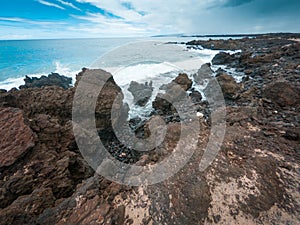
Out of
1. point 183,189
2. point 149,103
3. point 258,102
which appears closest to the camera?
point 183,189

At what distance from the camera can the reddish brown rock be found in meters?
3.47

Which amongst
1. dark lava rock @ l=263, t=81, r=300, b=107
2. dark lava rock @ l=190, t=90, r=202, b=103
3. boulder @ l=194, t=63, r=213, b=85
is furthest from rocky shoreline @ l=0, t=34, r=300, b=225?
boulder @ l=194, t=63, r=213, b=85

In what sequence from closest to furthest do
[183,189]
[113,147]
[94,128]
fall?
1. [183,189]
2. [94,128]
3. [113,147]

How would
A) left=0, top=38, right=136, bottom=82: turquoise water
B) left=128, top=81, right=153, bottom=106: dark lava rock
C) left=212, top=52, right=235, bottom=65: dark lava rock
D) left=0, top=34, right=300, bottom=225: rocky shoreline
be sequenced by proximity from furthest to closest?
left=0, top=38, right=136, bottom=82: turquoise water < left=212, top=52, right=235, bottom=65: dark lava rock < left=128, top=81, right=153, bottom=106: dark lava rock < left=0, top=34, right=300, bottom=225: rocky shoreline

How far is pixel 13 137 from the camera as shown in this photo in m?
3.73

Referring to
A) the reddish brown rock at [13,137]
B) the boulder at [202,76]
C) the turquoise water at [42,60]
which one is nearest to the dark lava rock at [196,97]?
the boulder at [202,76]

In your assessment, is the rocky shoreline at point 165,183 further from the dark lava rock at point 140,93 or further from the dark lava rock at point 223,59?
the dark lava rock at point 223,59

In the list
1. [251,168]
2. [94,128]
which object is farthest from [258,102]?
[94,128]

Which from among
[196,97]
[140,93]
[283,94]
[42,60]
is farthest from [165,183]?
[42,60]

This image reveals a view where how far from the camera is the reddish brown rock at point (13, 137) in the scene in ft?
11.4

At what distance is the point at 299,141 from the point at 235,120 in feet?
4.84

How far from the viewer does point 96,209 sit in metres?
2.69

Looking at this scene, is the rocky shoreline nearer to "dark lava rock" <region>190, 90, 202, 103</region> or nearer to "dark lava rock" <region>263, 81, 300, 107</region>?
"dark lava rock" <region>263, 81, 300, 107</region>

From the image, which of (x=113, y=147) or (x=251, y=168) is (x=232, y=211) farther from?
(x=113, y=147)
